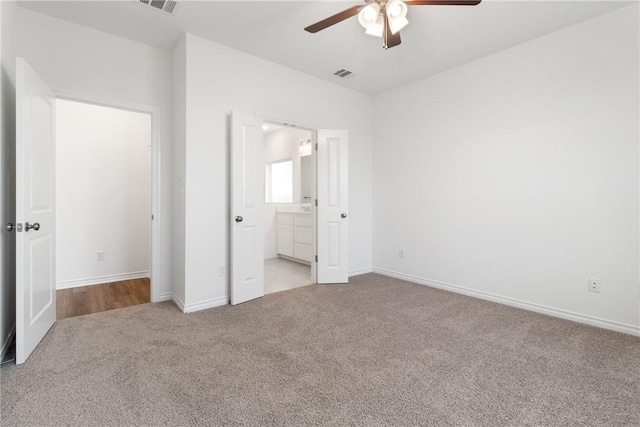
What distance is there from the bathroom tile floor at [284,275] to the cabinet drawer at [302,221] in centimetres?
73

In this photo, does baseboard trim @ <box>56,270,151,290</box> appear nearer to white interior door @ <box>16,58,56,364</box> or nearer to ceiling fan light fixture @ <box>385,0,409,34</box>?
white interior door @ <box>16,58,56,364</box>

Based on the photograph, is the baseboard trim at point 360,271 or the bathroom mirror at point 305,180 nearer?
the baseboard trim at point 360,271

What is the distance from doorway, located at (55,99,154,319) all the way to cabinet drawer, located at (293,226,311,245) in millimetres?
2343

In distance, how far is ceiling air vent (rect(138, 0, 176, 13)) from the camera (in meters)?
2.42

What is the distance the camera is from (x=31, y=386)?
170 cm

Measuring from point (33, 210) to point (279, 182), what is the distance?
4.67 metres

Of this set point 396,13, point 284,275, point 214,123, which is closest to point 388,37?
point 396,13

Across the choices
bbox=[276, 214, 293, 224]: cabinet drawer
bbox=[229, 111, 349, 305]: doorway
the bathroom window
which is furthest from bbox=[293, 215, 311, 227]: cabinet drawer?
bbox=[229, 111, 349, 305]: doorway

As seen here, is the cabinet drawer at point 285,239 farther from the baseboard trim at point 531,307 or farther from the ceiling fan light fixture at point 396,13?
the ceiling fan light fixture at point 396,13

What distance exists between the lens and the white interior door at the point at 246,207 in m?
3.12

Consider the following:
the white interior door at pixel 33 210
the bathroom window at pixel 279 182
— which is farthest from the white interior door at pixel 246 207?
the bathroom window at pixel 279 182

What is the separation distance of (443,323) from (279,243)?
3750mm

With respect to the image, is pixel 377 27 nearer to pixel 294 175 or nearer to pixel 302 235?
pixel 302 235

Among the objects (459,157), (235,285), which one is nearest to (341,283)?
(235,285)
